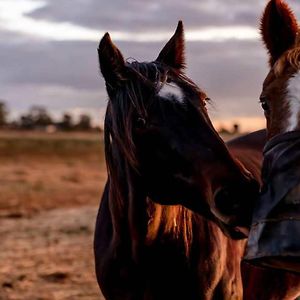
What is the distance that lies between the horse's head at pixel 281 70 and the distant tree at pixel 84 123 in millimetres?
36696

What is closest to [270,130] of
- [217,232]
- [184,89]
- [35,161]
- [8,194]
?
[184,89]

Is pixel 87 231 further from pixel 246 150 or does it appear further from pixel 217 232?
pixel 217 232

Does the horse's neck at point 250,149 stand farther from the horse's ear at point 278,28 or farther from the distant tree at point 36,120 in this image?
the distant tree at point 36,120

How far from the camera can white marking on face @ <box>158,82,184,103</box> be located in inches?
158

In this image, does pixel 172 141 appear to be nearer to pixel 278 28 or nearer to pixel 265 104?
pixel 265 104

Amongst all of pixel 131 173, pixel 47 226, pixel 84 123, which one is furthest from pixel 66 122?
pixel 131 173

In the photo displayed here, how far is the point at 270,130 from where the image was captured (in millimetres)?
3725

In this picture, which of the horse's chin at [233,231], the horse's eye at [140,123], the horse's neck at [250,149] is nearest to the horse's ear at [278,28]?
the horse's eye at [140,123]

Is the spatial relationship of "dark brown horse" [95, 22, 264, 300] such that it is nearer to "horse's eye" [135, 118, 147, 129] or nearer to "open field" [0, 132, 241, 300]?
"horse's eye" [135, 118, 147, 129]

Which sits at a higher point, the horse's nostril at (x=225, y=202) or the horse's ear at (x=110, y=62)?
the horse's ear at (x=110, y=62)

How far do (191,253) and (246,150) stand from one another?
177 centimetres

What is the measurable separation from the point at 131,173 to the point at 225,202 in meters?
0.60

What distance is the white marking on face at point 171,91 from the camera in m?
4.02

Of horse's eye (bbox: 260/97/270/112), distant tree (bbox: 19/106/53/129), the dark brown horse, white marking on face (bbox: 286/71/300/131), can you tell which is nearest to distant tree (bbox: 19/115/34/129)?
distant tree (bbox: 19/106/53/129)
